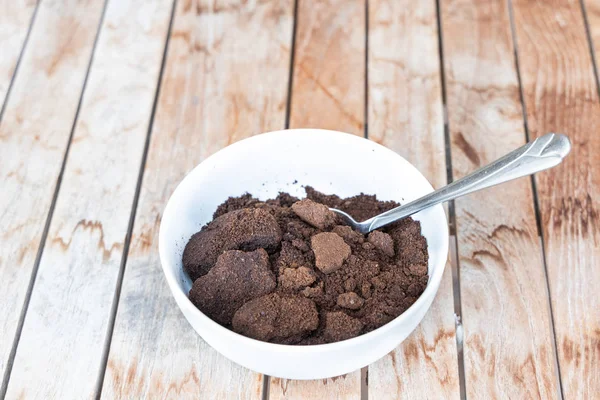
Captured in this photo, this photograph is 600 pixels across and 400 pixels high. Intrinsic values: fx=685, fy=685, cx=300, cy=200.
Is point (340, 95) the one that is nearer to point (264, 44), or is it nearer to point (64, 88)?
point (264, 44)

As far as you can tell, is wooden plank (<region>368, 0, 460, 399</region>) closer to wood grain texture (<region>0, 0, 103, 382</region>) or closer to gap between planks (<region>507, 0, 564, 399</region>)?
gap between planks (<region>507, 0, 564, 399</region>)

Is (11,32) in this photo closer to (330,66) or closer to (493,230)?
(330,66)

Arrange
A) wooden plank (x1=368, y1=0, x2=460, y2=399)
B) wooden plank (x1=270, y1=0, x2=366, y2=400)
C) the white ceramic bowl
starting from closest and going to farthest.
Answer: the white ceramic bowl
wooden plank (x1=368, y1=0, x2=460, y2=399)
wooden plank (x1=270, y1=0, x2=366, y2=400)

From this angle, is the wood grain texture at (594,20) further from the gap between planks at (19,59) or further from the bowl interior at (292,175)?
the gap between planks at (19,59)

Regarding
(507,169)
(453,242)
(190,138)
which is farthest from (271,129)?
(507,169)

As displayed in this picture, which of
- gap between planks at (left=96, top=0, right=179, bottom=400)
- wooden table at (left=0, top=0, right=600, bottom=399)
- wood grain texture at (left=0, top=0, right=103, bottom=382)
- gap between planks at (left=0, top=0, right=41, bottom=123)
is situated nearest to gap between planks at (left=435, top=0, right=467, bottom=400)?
wooden table at (left=0, top=0, right=600, bottom=399)

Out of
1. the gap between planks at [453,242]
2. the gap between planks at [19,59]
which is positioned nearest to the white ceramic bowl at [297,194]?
the gap between planks at [453,242]
